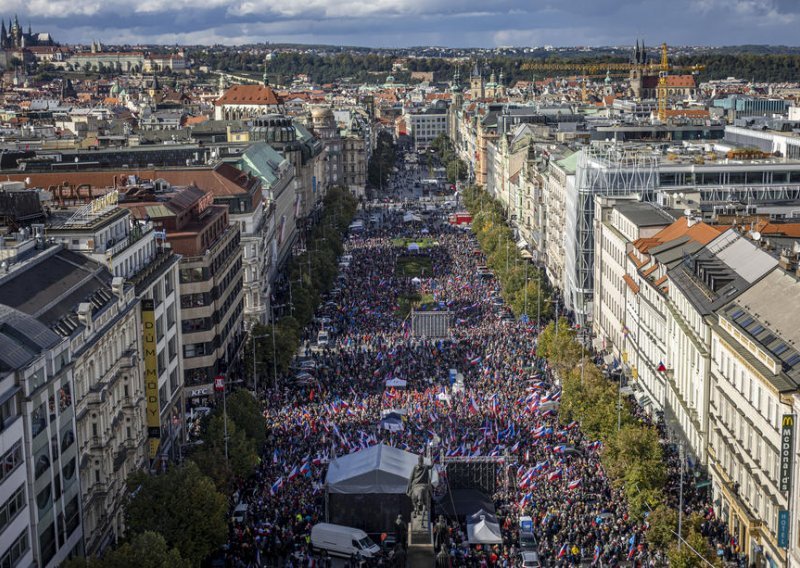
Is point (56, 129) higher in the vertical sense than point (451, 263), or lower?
higher

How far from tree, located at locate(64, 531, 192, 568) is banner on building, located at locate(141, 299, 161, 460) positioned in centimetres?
1985

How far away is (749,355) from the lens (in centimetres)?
5666

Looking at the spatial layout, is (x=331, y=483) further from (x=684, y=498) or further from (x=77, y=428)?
(x=684, y=498)

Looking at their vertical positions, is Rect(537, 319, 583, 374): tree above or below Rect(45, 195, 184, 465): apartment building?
below

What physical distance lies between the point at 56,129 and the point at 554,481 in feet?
435

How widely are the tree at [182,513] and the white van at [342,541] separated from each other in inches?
221

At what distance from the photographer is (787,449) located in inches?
1937

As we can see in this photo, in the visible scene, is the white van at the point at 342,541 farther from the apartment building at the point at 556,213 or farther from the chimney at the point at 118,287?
the apartment building at the point at 556,213

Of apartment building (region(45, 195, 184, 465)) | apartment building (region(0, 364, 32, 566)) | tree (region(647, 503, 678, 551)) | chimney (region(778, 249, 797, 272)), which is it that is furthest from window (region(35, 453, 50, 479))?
chimney (region(778, 249, 797, 272))

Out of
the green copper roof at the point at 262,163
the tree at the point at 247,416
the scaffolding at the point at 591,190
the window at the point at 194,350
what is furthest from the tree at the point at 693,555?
the green copper roof at the point at 262,163

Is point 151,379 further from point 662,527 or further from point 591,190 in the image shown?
point 591,190

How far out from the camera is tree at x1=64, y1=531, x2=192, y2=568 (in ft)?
152

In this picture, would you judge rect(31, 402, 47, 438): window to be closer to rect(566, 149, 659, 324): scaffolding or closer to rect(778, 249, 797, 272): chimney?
rect(778, 249, 797, 272): chimney

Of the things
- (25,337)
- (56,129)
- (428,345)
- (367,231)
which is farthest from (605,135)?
(25,337)
